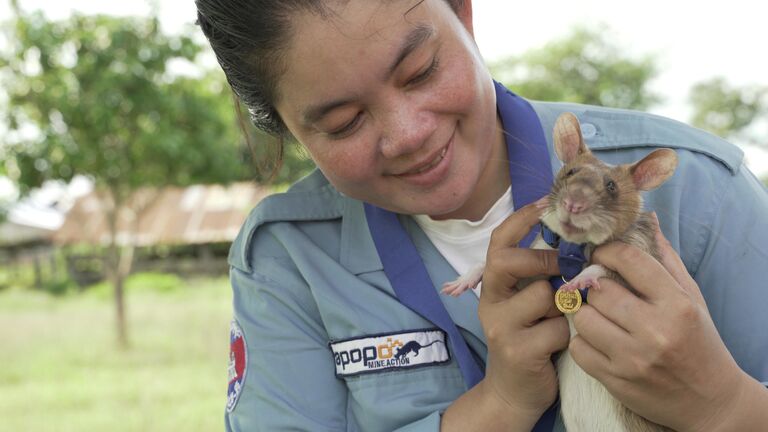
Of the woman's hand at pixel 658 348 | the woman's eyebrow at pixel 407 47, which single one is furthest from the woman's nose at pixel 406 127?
the woman's hand at pixel 658 348

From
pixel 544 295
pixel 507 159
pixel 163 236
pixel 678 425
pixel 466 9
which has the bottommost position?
pixel 678 425

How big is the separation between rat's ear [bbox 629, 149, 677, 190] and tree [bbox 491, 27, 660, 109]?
30.0 metres

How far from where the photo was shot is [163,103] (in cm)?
1308

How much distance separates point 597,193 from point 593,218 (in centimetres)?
7

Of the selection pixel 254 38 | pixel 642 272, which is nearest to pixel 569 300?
pixel 642 272

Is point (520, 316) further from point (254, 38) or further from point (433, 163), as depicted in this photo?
point (254, 38)

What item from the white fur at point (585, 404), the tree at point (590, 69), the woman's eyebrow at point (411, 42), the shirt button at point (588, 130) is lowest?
the white fur at point (585, 404)

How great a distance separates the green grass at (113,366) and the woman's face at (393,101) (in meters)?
7.06

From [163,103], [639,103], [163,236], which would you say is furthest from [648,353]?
[639,103]

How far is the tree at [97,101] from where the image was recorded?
1253cm

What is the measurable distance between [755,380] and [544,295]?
0.53 metres

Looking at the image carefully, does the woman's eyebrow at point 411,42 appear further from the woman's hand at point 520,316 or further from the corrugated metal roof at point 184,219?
the corrugated metal roof at point 184,219

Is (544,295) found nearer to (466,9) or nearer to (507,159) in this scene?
(507,159)

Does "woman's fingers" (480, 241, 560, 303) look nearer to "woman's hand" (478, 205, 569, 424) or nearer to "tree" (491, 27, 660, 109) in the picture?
"woman's hand" (478, 205, 569, 424)
